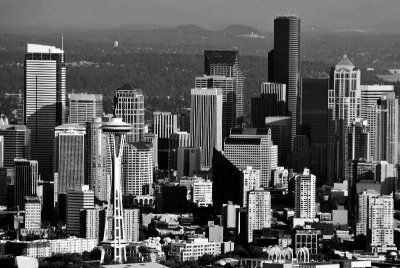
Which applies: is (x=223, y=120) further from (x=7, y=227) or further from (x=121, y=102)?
(x=7, y=227)

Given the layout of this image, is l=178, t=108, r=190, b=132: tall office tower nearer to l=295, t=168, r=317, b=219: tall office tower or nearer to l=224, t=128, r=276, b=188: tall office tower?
l=224, t=128, r=276, b=188: tall office tower

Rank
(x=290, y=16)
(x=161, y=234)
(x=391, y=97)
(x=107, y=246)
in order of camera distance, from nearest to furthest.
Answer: (x=107, y=246)
(x=161, y=234)
(x=290, y=16)
(x=391, y=97)

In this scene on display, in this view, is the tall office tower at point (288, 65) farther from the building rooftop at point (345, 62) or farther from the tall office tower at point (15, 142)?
the tall office tower at point (15, 142)

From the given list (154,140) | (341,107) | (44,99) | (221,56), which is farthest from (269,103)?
(44,99)

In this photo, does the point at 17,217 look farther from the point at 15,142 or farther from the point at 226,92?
the point at 226,92

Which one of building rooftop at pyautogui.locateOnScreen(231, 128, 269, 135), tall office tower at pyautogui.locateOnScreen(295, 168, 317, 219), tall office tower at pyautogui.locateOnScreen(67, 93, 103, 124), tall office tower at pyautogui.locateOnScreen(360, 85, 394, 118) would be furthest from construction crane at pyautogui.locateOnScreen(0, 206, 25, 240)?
tall office tower at pyautogui.locateOnScreen(360, 85, 394, 118)

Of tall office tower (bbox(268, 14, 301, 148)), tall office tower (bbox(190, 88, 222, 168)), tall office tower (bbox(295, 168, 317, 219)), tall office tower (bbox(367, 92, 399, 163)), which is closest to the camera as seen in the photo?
tall office tower (bbox(295, 168, 317, 219))

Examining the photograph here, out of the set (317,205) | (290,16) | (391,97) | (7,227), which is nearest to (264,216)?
(317,205)
